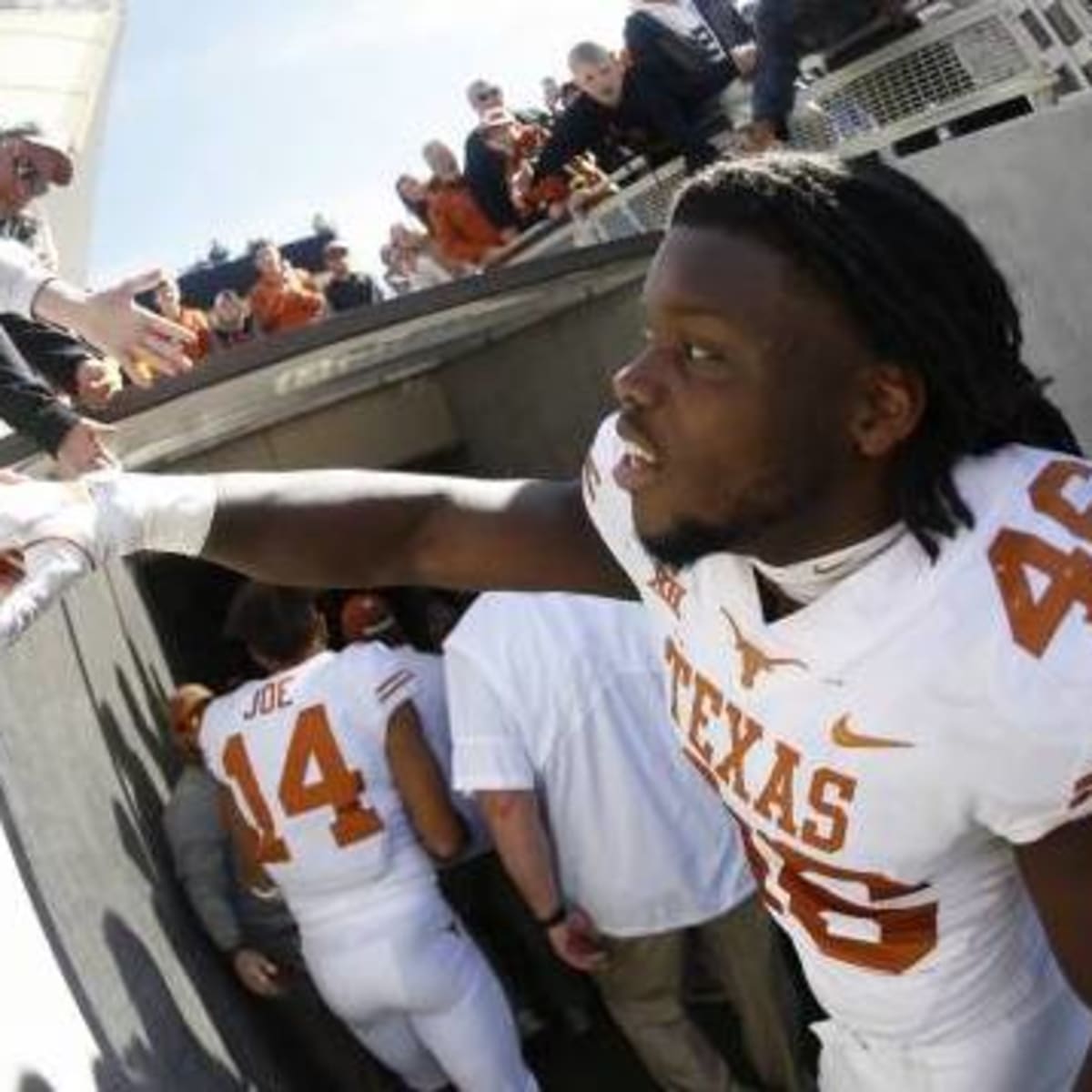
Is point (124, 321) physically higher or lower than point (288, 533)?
higher

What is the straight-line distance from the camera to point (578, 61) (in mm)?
7281

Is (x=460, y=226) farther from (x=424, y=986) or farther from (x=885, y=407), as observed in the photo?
(x=885, y=407)

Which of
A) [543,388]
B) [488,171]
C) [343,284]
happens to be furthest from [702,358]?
[343,284]

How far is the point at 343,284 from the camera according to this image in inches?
408

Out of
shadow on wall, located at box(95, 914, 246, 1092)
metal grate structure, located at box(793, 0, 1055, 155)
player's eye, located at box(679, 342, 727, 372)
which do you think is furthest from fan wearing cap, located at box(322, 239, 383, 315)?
player's eye, located at box(679, 342, 727, 372)

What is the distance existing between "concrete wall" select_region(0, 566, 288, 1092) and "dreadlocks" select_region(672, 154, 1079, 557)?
1.48m

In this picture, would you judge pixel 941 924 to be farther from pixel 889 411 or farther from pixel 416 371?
pixel 416 371

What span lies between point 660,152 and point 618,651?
164 inches

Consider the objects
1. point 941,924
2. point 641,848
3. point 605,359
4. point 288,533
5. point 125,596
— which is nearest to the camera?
point 941,924

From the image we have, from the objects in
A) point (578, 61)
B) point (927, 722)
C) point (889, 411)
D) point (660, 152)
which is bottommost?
point (927, 722)

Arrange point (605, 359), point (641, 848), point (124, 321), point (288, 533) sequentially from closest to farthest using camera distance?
1. point (288, 533)
2. point (124, 321)
3. point (641, 848)
4. point (605, 359)

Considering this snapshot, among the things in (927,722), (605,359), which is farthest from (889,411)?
(605,359)

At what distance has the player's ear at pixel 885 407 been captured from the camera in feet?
5.74

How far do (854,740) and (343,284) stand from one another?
899 cm
